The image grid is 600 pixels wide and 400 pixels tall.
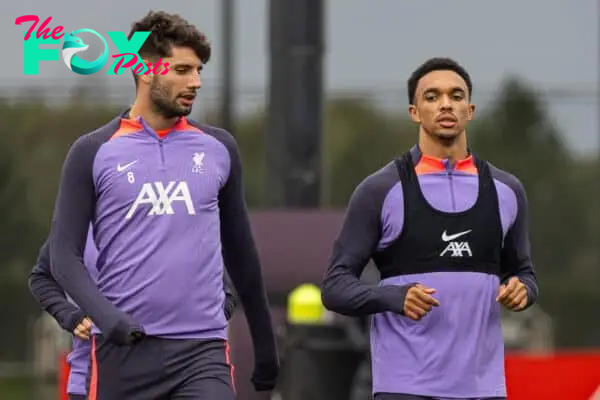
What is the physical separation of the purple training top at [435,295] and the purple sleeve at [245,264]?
275 mm

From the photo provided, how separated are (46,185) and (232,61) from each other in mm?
6085

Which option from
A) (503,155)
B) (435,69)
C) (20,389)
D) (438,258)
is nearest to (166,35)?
(435,69)

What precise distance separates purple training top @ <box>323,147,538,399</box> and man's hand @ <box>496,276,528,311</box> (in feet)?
0.27

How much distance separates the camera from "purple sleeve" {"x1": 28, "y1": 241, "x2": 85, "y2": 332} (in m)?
8.57

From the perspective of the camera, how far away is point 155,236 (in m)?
7.38

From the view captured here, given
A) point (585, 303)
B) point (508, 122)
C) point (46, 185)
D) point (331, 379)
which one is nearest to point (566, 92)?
point (508, 122)

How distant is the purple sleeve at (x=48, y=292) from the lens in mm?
8570

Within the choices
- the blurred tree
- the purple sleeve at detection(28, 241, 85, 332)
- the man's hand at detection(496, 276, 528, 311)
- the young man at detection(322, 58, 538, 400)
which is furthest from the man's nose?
the blurred tree

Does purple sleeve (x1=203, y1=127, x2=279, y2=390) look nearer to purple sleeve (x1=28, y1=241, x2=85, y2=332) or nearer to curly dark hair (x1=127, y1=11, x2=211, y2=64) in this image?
curly dark hair (x1=127, y1=11, x2=211, y2=64)

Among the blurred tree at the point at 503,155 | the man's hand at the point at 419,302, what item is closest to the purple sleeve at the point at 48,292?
the man's hand at the point at 419,302

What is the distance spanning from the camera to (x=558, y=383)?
13906 mm

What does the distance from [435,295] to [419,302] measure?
19 centimetres

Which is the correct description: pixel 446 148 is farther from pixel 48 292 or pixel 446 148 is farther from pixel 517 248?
pixel 48 292

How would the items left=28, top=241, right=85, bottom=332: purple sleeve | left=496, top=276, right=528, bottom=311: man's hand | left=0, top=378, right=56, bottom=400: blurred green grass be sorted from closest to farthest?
1. left=496, top=276, right=528, bottom=311: man's hand
2. left=28, top=241, right=85, bottom=332: purple sleeve
3. left=0, top=378, right=56, bottom=400: blurred green grass
